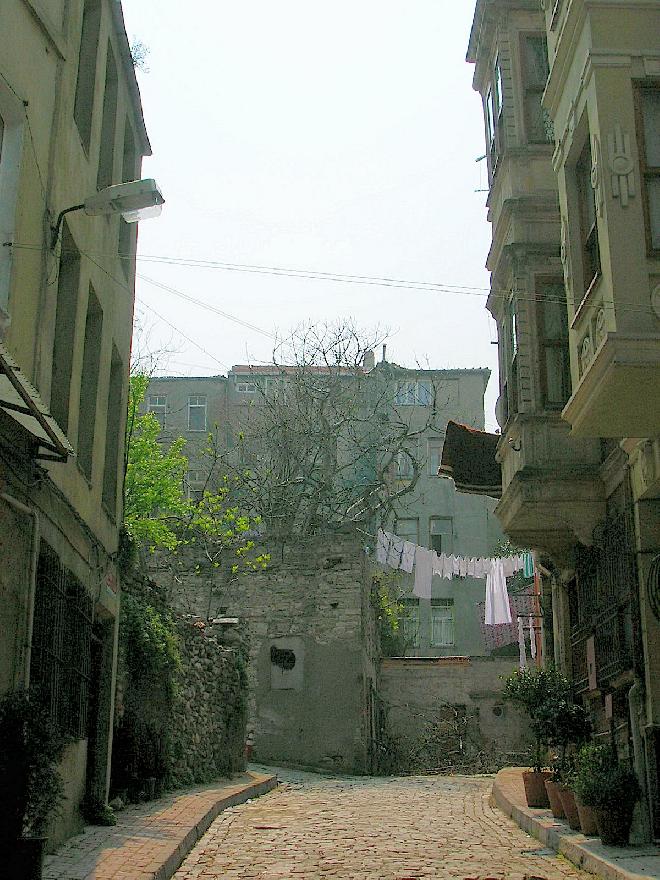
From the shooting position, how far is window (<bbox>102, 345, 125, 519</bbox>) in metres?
14.3

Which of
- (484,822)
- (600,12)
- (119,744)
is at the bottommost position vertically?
(484,822)

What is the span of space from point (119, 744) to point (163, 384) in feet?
120

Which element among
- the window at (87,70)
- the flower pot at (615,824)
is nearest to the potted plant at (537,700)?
the flower pot at (615,824)

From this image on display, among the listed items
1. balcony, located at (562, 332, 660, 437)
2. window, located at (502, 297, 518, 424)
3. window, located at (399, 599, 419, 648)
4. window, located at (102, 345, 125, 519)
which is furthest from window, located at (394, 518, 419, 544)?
balcony, located at (562, 332, 660, 437)

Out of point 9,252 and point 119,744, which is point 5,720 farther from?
point 119,744

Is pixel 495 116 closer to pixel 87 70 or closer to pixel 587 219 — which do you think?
pixel 587 219

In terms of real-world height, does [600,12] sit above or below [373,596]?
above

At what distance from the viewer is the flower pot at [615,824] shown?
35.1 feet

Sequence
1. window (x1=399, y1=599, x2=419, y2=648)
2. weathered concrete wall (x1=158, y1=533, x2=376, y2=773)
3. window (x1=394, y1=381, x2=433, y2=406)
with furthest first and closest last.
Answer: window (x1=394, y1=381, x2=433, y2=406), window (x1=399, y1=599, x2=419, y2=648), weathered concrete wall (x1=158, y1=533, x2=376, y2=773)

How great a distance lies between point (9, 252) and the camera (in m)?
8.73

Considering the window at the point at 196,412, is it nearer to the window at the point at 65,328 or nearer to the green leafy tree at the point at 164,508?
the green leafy tree at the point at 164,508

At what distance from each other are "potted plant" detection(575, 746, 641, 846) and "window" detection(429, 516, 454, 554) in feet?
125

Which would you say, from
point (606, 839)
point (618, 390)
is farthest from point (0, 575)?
point (606, 839)

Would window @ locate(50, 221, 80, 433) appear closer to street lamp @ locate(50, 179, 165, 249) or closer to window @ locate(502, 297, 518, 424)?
street lamp @ locate(50, 179, 165, 249)
